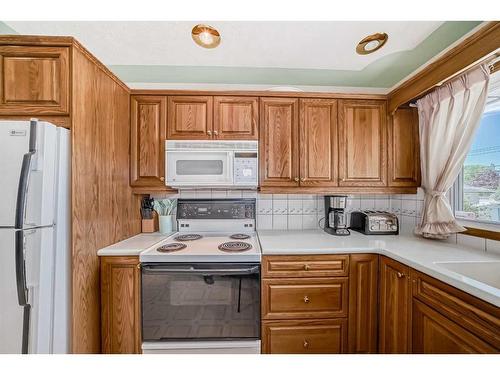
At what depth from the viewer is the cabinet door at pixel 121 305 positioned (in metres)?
1.43

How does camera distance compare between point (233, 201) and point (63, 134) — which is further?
point (233, 201)

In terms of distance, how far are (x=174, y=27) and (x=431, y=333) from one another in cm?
240

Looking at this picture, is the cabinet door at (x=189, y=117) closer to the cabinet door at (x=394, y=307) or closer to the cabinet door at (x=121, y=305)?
the cabinet door at (x=121, y=305)

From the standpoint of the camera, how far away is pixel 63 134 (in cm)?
118

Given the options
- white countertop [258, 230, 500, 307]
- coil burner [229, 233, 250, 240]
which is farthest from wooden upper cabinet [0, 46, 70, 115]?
white countertop [258, 230, 500, 307]

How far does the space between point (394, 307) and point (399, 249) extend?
370mm

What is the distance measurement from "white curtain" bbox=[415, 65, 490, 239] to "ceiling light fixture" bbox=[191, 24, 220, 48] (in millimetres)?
1707

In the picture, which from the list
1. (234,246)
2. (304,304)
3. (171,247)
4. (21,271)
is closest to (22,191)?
(21,271)

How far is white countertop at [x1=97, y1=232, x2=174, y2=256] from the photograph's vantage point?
1446mm

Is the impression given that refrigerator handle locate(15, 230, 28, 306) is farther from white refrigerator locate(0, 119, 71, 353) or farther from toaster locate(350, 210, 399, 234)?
toaster locate(350, 210, 399, 234)
